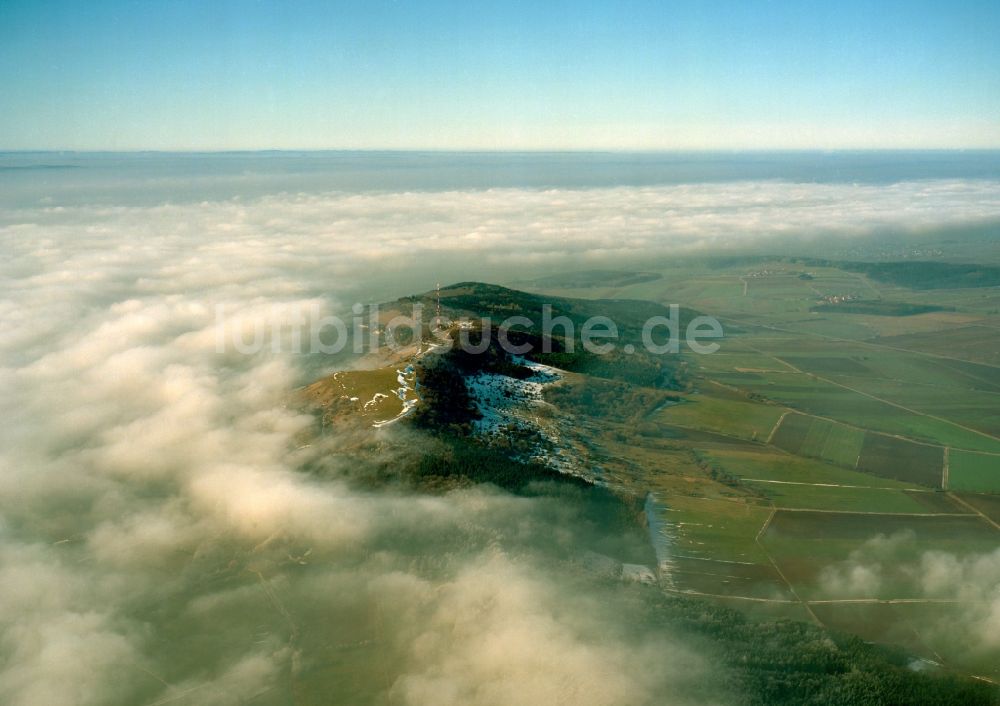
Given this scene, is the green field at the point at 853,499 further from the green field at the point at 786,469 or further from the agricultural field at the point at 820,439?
the agricultural field at the point at 820,439

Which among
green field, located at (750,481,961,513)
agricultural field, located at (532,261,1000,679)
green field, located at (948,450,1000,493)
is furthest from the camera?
green field, located at (948,450,1000,493)

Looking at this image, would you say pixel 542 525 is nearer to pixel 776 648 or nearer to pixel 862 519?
pixel 776 648

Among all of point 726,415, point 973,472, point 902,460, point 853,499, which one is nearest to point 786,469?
point 853,499

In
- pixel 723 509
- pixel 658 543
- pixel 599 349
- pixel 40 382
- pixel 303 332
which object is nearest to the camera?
pixel 658 543

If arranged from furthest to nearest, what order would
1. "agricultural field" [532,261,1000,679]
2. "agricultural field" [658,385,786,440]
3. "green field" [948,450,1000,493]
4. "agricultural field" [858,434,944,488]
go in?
"agricultural field" [658,385,786,440] → "agricultural field" [858,434,944,488] → "green field" [948,450,1000,493] → "agricultural field" [532,261,1000,679]

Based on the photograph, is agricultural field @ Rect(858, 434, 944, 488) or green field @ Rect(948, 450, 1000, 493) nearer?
green field @ Rect(948, 450, 1000, 493)

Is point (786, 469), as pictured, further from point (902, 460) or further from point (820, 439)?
point (902, 460)

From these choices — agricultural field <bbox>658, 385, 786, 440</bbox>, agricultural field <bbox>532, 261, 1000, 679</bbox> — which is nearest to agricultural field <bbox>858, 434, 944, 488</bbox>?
agricultural field <bbox>532, 261, 1000, 679</bbox>

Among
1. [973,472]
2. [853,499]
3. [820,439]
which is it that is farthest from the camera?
[820,439]

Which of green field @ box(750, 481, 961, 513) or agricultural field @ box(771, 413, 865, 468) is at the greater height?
agricultural field @ box(771, 413, 865, 468)

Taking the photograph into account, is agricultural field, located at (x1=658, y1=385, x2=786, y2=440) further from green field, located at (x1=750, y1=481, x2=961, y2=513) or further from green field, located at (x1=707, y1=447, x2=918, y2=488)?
green field, located at (x1=750, y1=481, x2=961, y2=513)

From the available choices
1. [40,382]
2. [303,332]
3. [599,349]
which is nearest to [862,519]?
[599,349]
